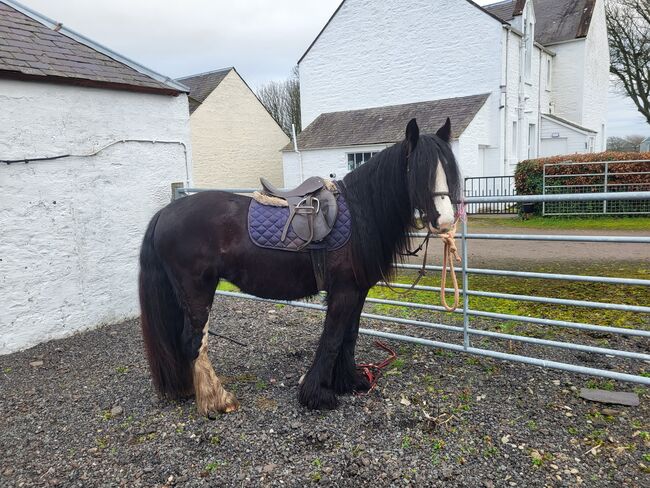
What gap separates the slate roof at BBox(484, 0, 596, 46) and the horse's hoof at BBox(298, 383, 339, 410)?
2263 centimetres

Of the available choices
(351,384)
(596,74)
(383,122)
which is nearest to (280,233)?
(351,384)

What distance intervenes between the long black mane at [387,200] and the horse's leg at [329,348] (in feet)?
0.57

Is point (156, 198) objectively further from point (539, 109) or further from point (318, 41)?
point (539, 109)

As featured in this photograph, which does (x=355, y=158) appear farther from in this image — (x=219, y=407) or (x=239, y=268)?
(x=219, y=407)

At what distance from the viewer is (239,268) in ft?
10.8

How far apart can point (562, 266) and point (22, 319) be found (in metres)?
7.61

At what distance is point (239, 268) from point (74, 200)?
2862mm

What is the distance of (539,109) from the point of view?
816 inches

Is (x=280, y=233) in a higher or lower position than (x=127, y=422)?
higher

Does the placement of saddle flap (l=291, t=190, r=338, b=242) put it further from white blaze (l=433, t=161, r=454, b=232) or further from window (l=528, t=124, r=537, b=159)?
window (l=528, t=124, r=537, b=159)

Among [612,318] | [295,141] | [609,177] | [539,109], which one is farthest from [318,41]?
[612,318]

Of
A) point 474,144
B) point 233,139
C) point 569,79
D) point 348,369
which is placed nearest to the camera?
point 348,369

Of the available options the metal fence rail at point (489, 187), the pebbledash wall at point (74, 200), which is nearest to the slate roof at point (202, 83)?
the metal fence rail at point (489, 187)

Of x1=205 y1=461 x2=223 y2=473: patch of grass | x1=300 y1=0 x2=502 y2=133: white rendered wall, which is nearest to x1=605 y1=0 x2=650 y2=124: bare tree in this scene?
x1=300 y1=0 x2=502 y2=133: white rendered wall
